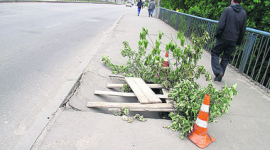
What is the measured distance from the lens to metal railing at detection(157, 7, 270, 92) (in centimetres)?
550

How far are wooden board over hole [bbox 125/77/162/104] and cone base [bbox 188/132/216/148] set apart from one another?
2.93ft

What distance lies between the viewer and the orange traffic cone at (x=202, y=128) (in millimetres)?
2779

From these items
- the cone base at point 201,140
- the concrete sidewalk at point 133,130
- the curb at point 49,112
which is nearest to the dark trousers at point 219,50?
the concrete sidewalk at point 133,130

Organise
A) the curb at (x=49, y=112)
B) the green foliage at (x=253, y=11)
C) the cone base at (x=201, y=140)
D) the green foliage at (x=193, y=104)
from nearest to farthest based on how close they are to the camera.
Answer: the curb at (x=49, y=112) → the cone base at (x=201, y=140) → the green foliage at (x=193, y=104) → the green foliage at (x=253, y=11)

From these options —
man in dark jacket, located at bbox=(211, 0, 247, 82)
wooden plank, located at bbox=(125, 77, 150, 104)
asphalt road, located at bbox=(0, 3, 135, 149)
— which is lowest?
asphalt road, located at bbox=(0, 3, 135, 149)

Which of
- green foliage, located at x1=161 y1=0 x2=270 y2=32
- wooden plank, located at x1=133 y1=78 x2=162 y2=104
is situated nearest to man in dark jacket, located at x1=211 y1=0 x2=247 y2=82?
wooden plank, located at x1=133 y1=78 x2=162 y2=104

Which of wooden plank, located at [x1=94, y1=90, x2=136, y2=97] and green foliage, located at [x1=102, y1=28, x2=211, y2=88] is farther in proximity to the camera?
green foliage, located at [x1=102, y1=28, x2=211, y2=88]

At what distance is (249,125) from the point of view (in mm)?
3441

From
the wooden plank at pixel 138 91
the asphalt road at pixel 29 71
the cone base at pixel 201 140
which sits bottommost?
the asphalt road at pixel 29 71

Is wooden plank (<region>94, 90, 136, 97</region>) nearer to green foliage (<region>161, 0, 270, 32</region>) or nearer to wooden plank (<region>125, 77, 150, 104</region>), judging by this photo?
wooden plank (<region>125, 77, 150, 104</region>)

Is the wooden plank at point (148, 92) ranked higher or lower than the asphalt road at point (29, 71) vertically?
higher

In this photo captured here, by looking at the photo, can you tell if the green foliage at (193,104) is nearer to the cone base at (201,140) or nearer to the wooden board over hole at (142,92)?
the cone base at (201,140)

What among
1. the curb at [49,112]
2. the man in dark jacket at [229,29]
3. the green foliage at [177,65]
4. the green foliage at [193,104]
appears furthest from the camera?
the man in dark jacket at [229,29]

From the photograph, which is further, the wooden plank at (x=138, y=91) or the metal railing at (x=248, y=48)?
the metal railing at (x=248, y=48)
